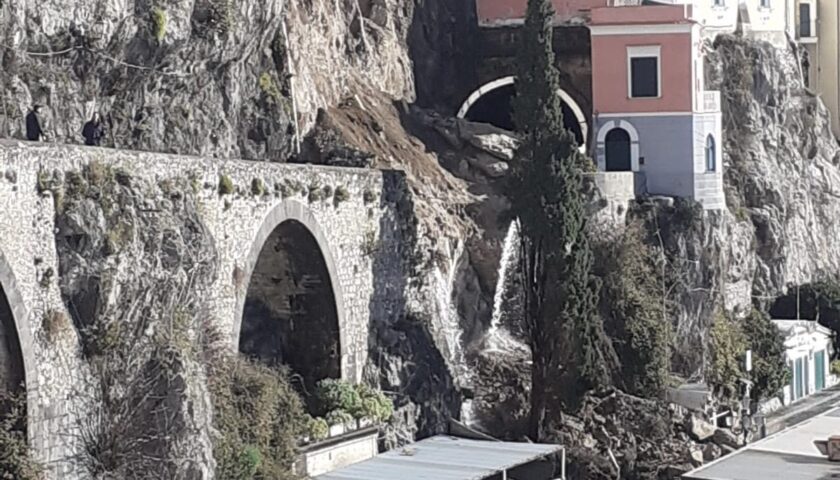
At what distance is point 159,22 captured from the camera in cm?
2980

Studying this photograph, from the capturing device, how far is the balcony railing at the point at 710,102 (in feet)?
152

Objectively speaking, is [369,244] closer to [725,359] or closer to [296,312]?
[296,312]

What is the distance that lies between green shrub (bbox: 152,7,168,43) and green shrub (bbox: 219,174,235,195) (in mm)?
3302

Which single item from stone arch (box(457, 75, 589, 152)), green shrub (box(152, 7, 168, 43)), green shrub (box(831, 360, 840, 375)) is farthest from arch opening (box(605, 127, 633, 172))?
green shrub (box(152, 7, 168, 43))

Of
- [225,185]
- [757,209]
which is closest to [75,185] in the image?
[225,185]

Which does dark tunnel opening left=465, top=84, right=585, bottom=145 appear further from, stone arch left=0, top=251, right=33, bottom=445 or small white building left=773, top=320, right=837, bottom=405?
stone arch left=0, top=251, right=33, bottom=445

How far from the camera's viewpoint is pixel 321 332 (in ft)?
105

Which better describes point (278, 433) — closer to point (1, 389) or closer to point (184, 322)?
point (184, 322)

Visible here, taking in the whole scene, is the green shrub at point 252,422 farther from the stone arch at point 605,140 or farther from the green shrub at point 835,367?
the green shrub at point 835,367

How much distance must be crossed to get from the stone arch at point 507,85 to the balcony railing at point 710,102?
291cm

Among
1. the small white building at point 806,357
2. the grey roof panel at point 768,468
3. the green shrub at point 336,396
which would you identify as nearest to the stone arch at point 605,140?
the small white building at point 806,357


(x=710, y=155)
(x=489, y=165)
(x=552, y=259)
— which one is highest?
(x=710, y=155)

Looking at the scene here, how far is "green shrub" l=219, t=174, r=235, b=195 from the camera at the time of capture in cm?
2773

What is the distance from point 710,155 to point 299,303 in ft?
55.2
